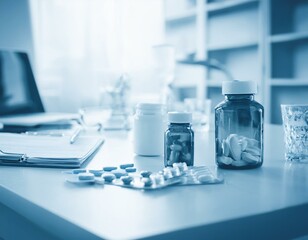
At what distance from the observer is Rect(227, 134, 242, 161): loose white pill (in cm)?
67

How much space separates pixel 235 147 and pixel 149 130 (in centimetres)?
22

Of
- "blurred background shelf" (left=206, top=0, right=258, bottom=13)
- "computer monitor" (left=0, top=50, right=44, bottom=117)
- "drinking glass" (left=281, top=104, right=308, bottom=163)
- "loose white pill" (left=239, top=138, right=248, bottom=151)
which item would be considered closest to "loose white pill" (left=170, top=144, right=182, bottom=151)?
"loose white pill" (left=239, top=138, right=248, bottom=151)

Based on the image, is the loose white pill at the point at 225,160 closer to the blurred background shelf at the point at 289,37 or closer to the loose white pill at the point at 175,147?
the loose white pill at the point at 175,147

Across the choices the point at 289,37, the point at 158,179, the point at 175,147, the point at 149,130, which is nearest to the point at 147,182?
the point at 158,179

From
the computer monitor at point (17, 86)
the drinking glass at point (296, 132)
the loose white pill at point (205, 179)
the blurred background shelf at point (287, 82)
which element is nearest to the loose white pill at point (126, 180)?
the loose white pill at point (205, 179)

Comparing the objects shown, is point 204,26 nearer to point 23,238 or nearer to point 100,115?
point 100,115

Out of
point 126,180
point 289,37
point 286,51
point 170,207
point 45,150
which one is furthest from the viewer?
point 286,51

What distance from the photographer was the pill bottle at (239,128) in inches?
26.7

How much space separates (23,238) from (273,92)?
259cm

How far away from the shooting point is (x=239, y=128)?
2.31 feet

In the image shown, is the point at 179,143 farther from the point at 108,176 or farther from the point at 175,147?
the point at 108,176

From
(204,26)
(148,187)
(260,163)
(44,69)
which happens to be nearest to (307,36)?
(204,26)

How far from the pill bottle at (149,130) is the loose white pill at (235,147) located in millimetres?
196

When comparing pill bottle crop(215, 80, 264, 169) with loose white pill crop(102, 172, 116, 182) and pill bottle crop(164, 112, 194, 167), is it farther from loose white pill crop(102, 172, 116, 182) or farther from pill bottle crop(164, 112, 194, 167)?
loose white pill crop(102, 172, 116, 182)
